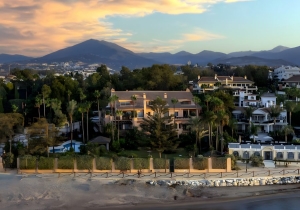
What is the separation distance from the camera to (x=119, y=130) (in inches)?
1518

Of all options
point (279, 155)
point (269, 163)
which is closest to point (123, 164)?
point (269, 163)

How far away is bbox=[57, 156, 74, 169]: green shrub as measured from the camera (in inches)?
1059

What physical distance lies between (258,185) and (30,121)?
101 ft

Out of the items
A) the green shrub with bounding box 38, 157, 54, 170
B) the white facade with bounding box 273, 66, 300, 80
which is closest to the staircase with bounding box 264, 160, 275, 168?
Answer: the green shrub with bounding box 38, 157, 54, 170

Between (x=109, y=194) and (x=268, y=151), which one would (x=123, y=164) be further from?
(x=268, y=151)

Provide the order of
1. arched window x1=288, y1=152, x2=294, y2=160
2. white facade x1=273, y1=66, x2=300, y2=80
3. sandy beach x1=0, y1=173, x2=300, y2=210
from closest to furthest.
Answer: sandy beach x1=0, y1=173, x2=300, y2=210, arched window x1=288, y1=152, x2=294, y2=160, white facade x1=273, y1=66, x2=300, y2=80

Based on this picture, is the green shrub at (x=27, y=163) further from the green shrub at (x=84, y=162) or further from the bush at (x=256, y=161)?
the bush at (x=256, y=161)

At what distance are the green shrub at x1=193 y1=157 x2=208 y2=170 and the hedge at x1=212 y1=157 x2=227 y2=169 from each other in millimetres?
643

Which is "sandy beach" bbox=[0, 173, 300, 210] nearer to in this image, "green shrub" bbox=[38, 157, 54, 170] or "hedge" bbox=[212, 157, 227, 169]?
"green shrub" bbox=[38, 157, 54, 170]

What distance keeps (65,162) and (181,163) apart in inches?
353

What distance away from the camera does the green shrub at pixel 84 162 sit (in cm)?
2691

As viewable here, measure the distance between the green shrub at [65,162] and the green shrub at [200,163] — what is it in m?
9.52

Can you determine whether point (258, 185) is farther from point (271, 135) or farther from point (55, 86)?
point (55, 86)

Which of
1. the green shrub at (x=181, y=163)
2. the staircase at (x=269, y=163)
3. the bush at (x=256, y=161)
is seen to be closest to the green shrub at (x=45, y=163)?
the green shrub at (x=181, y=163)
